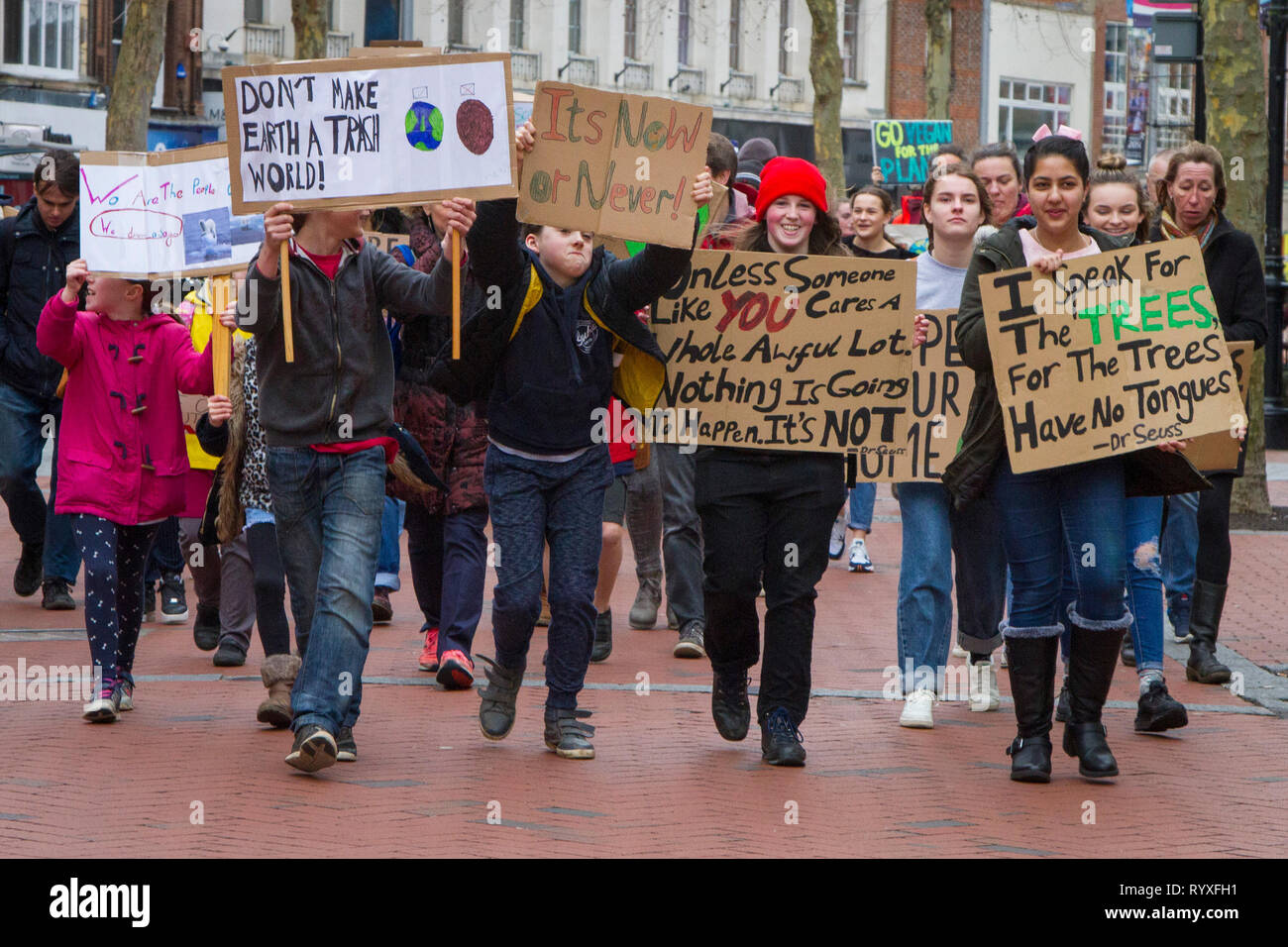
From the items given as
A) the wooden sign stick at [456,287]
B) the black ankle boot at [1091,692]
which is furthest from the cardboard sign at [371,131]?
the black ankle boot at [1091,692]

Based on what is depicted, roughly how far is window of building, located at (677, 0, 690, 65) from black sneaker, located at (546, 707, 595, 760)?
37.7 metres

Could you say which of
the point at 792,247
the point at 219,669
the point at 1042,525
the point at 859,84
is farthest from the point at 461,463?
the point at 859,84

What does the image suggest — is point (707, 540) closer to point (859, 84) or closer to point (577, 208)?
point (577, 208)

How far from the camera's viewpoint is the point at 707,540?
6.27 metres

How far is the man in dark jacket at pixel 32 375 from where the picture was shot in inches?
372

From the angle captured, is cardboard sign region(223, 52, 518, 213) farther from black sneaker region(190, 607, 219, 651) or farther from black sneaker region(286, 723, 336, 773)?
black sneaker region(190, 607, 219, 651)

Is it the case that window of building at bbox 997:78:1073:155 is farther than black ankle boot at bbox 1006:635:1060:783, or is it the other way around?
window of building at bbox 997:78:1073:155

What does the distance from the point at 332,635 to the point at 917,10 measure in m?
43.9

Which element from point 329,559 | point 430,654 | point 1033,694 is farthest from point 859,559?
point 329,559

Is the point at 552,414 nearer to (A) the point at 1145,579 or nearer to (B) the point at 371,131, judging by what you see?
(B) the point at 371,131

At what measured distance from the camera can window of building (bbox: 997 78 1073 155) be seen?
48719 mm

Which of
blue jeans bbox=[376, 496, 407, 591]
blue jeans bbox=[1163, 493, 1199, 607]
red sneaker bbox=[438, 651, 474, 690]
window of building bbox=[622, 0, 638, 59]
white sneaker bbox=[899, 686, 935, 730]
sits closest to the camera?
white sneaker bbox=[899, 686, 935, 730]

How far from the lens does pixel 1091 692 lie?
6.05 meters

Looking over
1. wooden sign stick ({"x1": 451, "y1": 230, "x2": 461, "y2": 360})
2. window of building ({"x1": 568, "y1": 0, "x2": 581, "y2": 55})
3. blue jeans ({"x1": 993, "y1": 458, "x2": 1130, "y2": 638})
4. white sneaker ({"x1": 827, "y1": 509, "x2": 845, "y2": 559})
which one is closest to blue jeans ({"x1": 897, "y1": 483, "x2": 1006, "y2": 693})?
blue jeans ({"x1": 993, "y1": 458, "x2": 1130, "y2": 638})
